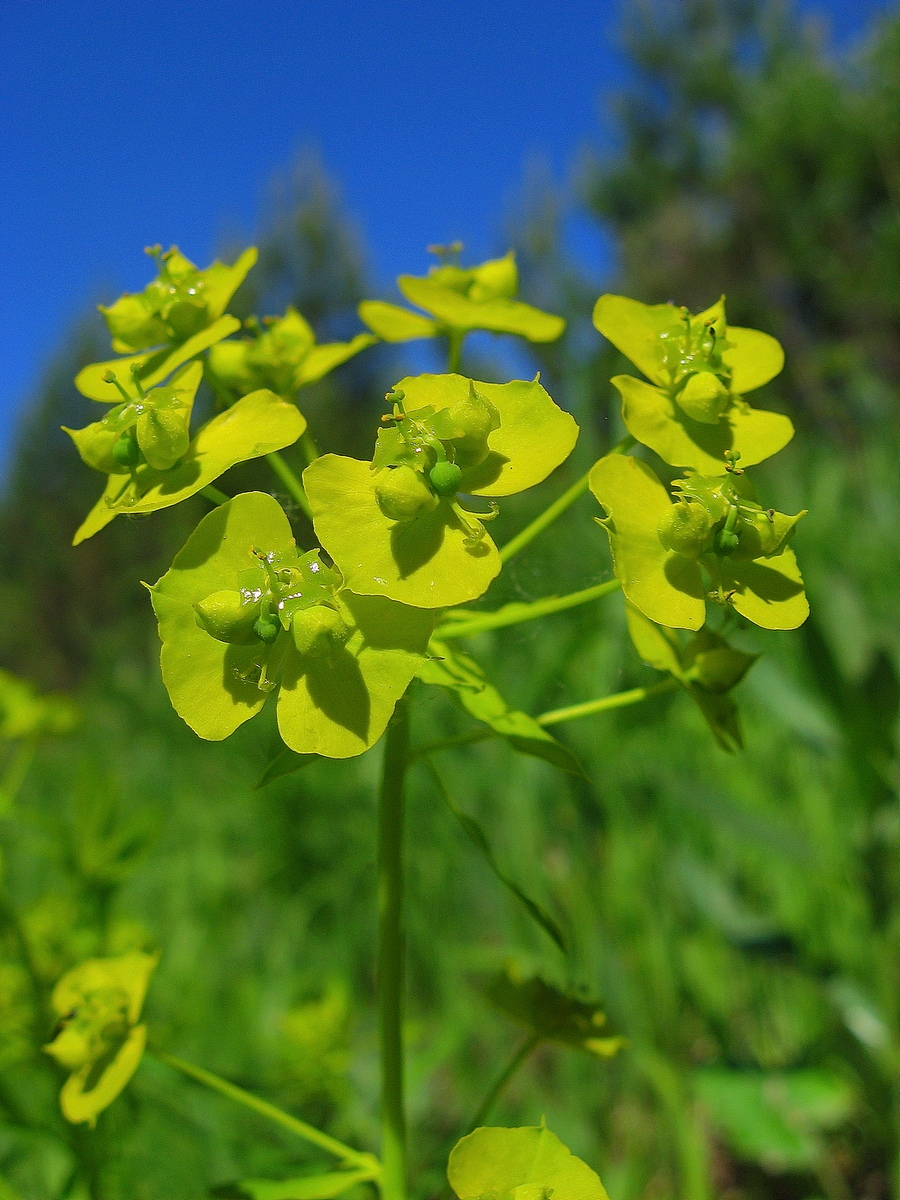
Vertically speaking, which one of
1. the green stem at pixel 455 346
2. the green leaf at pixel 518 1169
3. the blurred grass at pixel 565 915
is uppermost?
the green stem at pixel 455 346

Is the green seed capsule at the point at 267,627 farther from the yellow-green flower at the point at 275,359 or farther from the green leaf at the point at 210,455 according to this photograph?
the yellow-green flower at the point at 275,359

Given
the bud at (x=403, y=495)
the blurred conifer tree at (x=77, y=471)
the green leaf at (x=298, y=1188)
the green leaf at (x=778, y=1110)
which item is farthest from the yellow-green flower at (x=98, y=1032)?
the blurred conifer tree at (x=77, y=471)

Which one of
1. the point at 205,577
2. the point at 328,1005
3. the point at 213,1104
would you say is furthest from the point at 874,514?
the point at 205,577

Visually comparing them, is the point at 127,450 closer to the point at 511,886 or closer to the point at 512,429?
the point at 512,429

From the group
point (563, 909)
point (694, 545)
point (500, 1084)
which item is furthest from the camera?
point (563, 909)

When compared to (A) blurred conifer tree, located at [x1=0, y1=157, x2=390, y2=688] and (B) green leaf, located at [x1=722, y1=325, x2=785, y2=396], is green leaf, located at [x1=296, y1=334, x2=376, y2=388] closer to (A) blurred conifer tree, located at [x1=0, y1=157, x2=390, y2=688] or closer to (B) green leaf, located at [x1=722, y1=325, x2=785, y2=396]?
(B) green leaf, located at [x1=722, y1=325, x2=785, y2=396]

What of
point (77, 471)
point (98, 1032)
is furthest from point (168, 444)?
point (77, 471)

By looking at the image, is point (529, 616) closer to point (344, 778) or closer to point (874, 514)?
point (344, 778)
